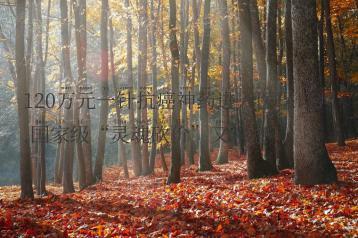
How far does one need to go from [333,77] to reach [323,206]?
15526 mm

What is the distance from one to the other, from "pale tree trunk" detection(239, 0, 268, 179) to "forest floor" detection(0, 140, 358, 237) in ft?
3.48

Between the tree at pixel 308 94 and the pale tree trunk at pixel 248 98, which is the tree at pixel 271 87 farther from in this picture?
the tree at pixel 308 94

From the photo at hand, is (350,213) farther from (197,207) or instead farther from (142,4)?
(142,4)

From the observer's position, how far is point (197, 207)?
322 inches

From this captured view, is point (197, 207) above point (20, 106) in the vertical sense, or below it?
below

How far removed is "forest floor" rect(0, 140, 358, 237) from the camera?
6.29 meters

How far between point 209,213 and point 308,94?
343 cm

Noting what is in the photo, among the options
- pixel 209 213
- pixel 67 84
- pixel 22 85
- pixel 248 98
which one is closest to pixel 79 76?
pixel 67 84

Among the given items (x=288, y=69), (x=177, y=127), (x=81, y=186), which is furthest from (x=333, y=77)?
(x=81, y=186)

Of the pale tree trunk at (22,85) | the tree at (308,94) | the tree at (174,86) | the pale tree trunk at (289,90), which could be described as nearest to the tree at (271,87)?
the pale tree trunk at (289,90)

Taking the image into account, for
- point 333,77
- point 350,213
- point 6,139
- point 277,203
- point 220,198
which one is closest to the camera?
point 350,213

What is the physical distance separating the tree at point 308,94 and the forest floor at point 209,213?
1.81 ft

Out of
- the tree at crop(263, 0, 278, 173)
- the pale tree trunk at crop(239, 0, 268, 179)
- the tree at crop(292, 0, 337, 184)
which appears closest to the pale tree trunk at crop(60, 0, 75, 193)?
the pale tree trunk at crop(239, 0, 268, 179)

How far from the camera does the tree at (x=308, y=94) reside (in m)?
8.72
